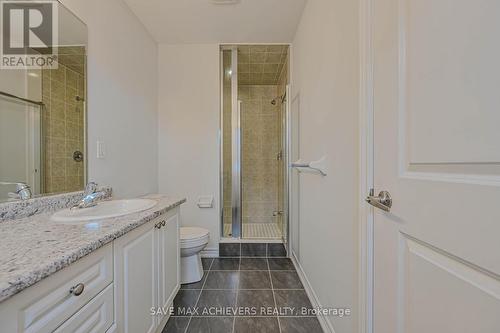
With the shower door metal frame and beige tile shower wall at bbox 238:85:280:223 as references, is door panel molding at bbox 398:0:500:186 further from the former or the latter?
beige tile shower wall at bbox 238:85:280:223

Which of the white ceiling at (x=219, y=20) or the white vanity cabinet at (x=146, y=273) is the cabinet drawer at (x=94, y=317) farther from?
the white ceiling at (x=219, y=20)

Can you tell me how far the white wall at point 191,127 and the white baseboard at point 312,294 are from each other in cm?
94

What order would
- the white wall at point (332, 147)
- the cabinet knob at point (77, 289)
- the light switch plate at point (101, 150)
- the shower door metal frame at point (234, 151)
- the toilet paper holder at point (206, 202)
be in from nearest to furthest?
the cabinet knob at point (77, 289), the white wall at point (332, 147), the light switch plate at point (101, 150), the toilet paper holder at point (206, 202), the shower door metal frame at point (234, 151)

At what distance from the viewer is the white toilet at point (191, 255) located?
192cm

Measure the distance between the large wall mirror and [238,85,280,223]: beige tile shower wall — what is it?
2395mm

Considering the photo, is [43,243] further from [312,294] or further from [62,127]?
[312,294]

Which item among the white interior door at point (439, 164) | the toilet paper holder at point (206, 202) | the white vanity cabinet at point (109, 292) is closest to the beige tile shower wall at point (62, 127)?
the white vanity cabinet at point (109, 292)

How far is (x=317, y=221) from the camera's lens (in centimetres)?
157

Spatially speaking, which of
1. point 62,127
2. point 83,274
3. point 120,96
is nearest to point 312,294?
point 83,274

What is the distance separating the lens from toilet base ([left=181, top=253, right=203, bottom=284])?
1982mm

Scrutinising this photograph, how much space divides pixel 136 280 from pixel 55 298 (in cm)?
47

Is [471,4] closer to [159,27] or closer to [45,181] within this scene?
[45,181]

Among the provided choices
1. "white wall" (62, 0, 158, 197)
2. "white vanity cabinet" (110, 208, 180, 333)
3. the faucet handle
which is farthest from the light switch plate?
"white vanity cabinet" (110, 208, 180, 333)

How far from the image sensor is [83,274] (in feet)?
2.37
